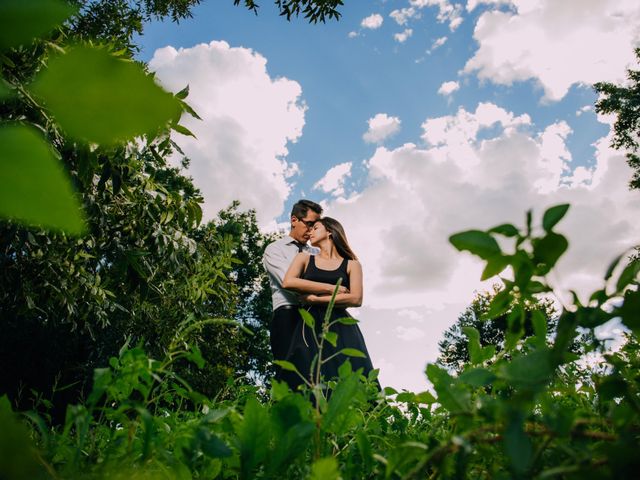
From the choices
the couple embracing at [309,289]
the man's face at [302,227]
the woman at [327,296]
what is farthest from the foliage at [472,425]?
the man's face at [302,227]

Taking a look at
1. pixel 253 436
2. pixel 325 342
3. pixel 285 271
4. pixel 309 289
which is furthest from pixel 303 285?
pixel 253 436

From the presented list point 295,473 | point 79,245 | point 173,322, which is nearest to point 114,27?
point 79,245

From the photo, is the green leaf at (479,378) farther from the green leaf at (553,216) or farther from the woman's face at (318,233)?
the woman's face at (318,233)

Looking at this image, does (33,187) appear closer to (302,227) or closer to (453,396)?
(453,396)

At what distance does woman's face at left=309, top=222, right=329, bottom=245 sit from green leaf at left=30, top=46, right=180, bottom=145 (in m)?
4.35

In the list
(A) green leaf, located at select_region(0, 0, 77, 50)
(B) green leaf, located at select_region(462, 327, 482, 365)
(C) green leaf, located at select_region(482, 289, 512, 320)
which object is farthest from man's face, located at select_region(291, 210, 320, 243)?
(A) green leaf, located at select_region(0, 0, 77, 50)

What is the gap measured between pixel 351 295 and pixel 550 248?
3.41 m

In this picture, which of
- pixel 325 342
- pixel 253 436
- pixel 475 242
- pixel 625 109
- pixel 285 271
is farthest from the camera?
pixel 625 109

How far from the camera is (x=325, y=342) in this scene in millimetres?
3924

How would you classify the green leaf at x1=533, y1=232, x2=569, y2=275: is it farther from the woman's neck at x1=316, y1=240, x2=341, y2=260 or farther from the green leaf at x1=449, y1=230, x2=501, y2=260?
the woman's neck at x1=316, y1=240, x2=341, y2=260

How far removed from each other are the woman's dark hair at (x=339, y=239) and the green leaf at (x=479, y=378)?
13.2ft

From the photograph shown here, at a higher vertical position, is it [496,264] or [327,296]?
[327,296]

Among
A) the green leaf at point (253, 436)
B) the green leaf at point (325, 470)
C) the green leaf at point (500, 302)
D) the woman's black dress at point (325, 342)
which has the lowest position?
the green leaf at point (325, 470)

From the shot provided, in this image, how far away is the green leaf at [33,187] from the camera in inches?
7.3
